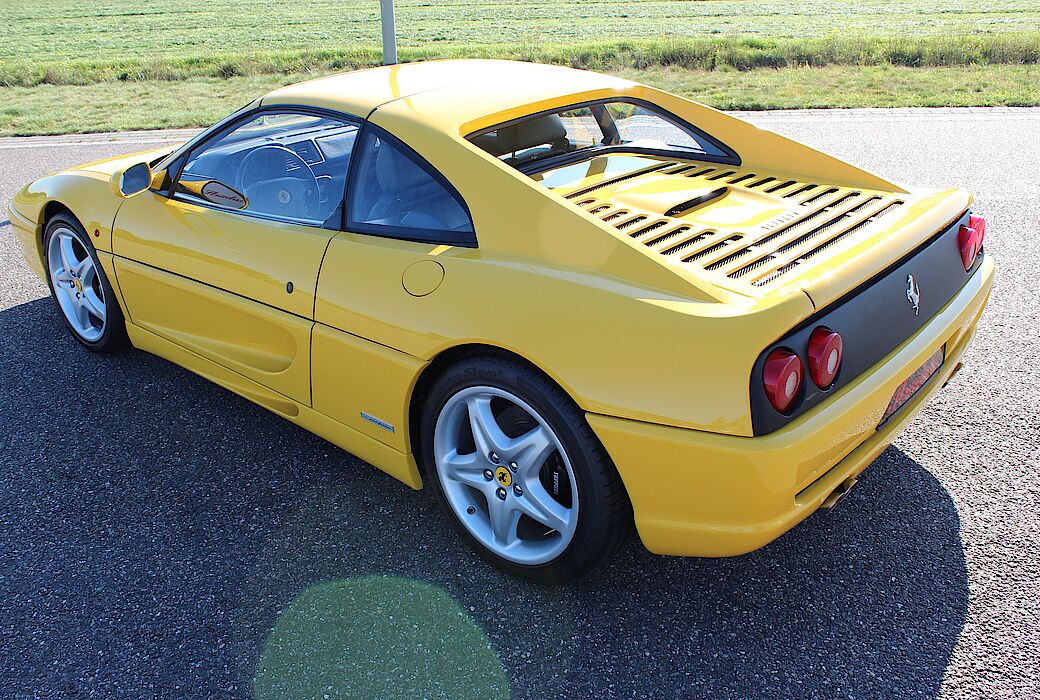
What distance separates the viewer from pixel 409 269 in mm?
2705

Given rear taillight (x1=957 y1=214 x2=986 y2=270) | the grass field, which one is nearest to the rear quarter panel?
rear taillight (x1=957 y1=214 x2=986 y2=270)

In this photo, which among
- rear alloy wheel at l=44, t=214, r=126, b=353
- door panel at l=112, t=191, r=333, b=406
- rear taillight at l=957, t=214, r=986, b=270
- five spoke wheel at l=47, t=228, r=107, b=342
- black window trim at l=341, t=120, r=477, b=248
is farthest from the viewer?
five spoke wheel at l=47, t=228, r=107, b=342

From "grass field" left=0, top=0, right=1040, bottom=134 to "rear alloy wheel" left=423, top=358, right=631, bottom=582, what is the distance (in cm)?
956

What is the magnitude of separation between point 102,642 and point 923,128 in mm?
9336

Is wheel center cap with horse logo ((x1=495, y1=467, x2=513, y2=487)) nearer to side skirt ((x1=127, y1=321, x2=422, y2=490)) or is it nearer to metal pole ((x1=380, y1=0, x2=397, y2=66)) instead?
side skirt ((x1=127, y1=321, x2=422, y2=490))

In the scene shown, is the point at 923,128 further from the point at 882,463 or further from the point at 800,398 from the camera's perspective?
the point at 800,398

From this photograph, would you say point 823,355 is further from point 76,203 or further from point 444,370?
point 76,203

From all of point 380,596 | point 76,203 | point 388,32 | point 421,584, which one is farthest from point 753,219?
point 388,32

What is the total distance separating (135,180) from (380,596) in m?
2.18

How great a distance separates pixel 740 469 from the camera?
2.15 m

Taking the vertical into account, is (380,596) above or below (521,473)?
below

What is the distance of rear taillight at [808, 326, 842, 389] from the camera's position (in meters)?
2.23

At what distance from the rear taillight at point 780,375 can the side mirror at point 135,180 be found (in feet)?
9.12

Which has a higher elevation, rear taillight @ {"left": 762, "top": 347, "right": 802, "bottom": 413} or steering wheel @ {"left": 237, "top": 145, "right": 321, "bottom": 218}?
steering wheel @ {"left": 237, "top": 145, "right": 321, "bottom": 218}
